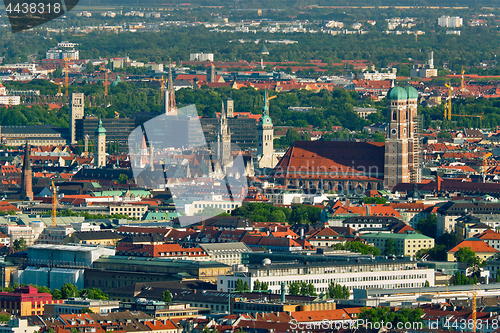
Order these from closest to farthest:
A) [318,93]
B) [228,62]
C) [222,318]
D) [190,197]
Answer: [222,318] < [190,197] < [318,93] < [228,62]

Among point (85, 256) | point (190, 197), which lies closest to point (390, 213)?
point (190, 197)

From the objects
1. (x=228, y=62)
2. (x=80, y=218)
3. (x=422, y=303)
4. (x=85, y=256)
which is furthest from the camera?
(x=228, y=62)

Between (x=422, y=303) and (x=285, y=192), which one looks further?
(x=285, y=192)

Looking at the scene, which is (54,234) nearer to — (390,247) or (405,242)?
(390,247)

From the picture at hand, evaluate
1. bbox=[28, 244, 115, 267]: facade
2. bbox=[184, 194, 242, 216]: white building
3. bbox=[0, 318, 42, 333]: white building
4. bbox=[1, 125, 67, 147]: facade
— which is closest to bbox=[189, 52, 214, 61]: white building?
bbox=[1, 125, 67, 147]: facade

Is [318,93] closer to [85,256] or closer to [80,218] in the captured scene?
[80,218]

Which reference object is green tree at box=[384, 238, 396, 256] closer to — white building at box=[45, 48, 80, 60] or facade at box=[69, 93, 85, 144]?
facade at box=[69, 93, 85, 144]
